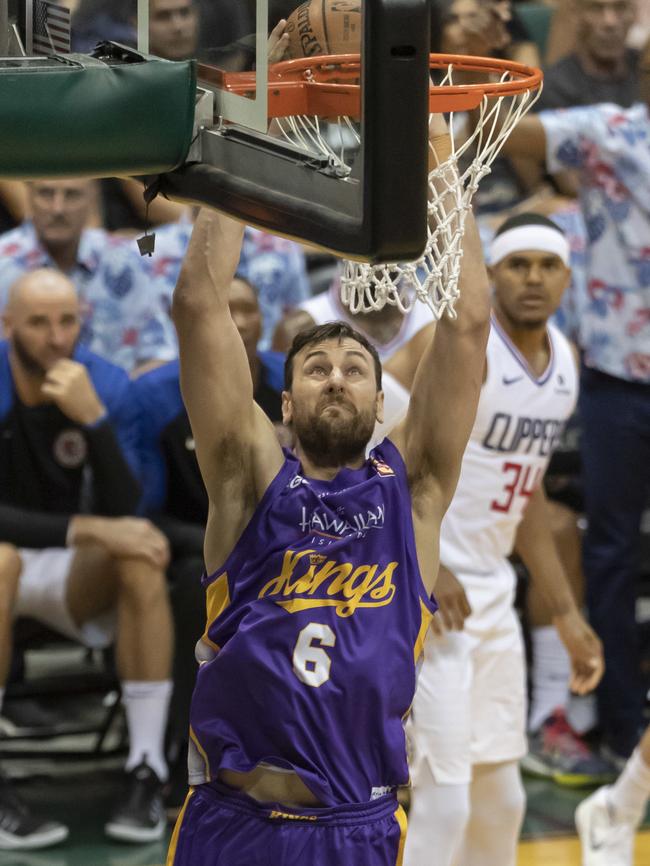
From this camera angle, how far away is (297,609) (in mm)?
3654

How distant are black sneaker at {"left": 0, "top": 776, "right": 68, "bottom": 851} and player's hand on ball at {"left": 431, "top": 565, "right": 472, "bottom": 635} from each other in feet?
5.29

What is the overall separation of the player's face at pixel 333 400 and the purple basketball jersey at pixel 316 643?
3.2 inches

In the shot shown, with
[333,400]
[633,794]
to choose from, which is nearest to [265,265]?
[633,794]

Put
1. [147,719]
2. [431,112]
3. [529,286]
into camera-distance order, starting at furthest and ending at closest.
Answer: [147,719] → [529,286] → [431,112]

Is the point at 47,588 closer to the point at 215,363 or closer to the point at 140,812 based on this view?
the point at 140,812

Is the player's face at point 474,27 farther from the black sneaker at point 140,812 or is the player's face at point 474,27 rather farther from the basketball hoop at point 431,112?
the black sneaker at point 140,812

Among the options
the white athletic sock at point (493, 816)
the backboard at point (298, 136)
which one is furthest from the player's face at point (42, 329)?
the backboard at point (298, 136)

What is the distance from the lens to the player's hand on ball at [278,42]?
309cm

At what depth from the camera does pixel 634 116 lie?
6.62m

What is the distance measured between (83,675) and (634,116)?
297cm

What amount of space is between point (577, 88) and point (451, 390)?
380 centimetres

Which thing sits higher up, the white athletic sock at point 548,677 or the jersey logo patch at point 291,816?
the jersey logo patch at point 291,816

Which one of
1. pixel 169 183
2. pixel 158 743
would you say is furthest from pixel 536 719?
pixel 169 183

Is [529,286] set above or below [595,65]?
below
